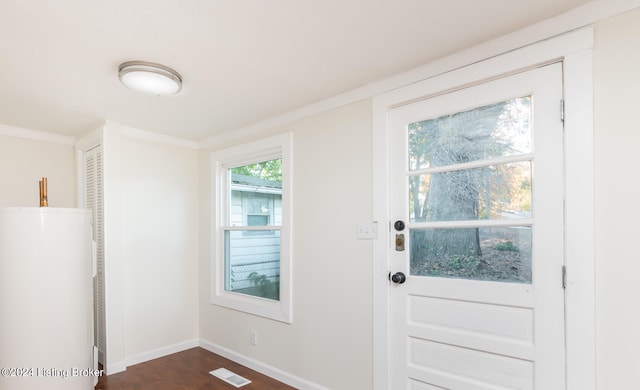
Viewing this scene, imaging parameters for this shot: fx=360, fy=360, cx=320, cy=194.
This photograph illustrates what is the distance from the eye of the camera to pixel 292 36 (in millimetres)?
1878

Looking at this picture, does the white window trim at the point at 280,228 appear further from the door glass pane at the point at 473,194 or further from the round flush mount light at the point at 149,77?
the door glass pane at the point at 473,194

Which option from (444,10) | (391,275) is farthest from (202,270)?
(444,10)

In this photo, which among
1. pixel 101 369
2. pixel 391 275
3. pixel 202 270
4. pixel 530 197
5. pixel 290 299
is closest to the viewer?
pixel 530 197

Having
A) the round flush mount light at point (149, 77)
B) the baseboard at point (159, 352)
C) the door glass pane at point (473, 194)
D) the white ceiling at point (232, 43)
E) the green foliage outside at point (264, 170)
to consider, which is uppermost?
the white ceiling at point (232, 43)

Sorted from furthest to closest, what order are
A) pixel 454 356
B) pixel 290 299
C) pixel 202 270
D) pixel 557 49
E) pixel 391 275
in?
pixel 202 270, pixel 290 299, pixel 391 275, pixel 454 356, pixel 557 49

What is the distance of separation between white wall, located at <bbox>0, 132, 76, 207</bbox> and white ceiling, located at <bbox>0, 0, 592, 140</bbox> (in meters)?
0.75

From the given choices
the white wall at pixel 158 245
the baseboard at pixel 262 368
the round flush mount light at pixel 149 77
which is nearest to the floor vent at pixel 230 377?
the baseboard at pixel 262 368

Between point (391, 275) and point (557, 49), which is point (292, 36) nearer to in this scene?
point (557, 49)

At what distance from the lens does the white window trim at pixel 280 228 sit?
9.96 ft

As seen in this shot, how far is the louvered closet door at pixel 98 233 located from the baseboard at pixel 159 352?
0.80 feet

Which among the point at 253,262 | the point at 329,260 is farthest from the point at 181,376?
the point at 329,260

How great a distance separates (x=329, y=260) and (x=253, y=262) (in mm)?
1055

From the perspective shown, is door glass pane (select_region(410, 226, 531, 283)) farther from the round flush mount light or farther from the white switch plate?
the round flush mount light

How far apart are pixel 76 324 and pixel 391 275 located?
2156 millimetres
